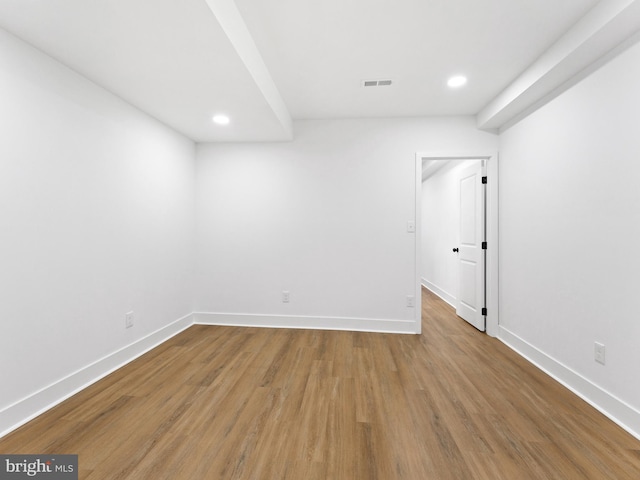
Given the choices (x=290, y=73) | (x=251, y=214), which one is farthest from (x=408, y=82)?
(x=251, y=214)

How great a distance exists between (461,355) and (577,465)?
4.20ft

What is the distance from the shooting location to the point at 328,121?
344 cm

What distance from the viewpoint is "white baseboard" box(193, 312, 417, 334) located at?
331 centimetres

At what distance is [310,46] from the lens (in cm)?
211

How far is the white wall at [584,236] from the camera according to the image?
5.59 feet

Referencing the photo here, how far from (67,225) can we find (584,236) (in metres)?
3.78

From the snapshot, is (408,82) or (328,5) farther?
(408,82)

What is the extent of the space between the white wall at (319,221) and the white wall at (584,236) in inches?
38.3

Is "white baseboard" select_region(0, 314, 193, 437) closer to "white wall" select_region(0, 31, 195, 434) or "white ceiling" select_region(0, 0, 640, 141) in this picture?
"white wall" select_region(0, 31, 195, 434)

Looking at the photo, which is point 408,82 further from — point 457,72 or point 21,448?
point 21,448


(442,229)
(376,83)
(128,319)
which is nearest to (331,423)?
(128,319)

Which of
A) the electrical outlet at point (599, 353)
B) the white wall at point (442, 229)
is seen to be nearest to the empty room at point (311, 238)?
the electrical outlet at point (599, 353)

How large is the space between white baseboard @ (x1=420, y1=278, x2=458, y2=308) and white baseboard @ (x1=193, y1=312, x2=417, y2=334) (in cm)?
102

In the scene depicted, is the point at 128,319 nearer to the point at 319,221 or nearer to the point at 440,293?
the point at 319,221
